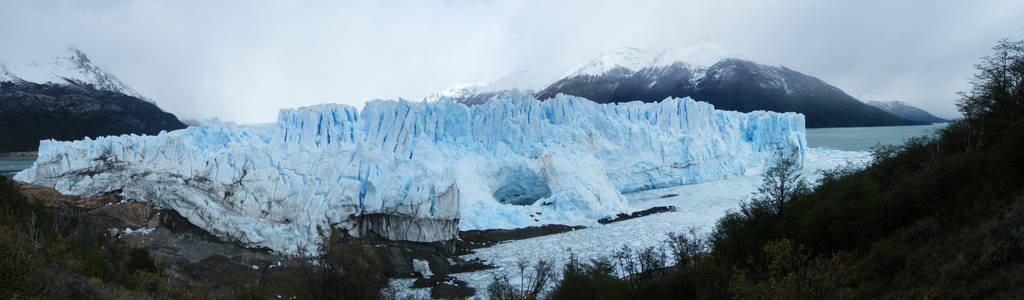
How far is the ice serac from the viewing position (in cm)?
1986

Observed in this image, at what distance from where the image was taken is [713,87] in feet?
357

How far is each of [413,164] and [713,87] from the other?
100m

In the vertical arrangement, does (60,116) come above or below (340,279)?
above

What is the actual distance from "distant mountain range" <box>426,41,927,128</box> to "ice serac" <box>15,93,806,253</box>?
203 feet

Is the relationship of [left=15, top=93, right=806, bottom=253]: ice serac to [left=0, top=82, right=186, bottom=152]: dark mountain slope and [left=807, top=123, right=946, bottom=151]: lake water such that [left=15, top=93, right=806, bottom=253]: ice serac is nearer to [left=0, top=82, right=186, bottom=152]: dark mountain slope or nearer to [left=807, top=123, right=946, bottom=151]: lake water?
[left=807, top=123, right=946, bottom=151]: lake water

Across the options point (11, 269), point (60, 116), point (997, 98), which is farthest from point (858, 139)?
point (60, 116)

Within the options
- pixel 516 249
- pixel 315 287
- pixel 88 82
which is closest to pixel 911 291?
pixel 315 287

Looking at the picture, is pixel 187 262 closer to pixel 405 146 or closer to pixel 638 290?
pixel 405 146

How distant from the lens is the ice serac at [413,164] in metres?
19.9

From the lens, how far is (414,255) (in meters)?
18.8

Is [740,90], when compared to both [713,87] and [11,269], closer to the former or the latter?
[713,87]

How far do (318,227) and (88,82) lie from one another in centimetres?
9877

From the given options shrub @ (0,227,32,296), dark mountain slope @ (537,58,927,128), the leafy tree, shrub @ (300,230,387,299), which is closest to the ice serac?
shrub @ (300,230,387,299)

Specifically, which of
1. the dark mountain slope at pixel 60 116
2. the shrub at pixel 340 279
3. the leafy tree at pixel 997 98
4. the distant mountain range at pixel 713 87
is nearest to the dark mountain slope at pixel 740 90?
the distant mountain range at pixel 713 87
